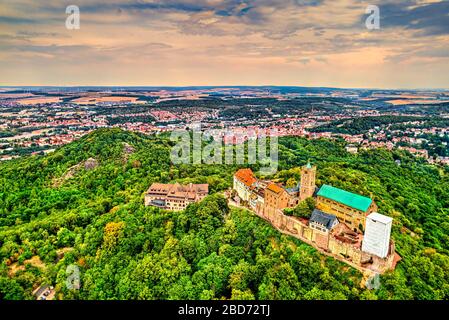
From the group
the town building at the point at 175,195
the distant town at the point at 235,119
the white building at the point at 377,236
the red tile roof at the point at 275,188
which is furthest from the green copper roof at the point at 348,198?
the distant town at the point at 235,119

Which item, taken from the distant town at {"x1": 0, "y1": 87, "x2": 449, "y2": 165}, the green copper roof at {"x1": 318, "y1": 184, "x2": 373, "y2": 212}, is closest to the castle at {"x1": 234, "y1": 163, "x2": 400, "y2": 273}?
the green copper roof at {"x1": 318, "y1": 184, "x2": 373, "y2": 212}

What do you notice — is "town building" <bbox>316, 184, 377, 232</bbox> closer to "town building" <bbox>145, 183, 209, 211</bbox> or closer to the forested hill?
the forested hill

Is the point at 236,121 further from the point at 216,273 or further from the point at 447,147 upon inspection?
the point at 216,273

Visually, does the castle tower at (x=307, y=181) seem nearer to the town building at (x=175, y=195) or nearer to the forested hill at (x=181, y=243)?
the forested hill at (x=181, y=243)

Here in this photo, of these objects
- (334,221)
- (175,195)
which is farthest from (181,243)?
(334,221)

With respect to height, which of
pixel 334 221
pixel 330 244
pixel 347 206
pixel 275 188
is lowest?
pixel 330 244

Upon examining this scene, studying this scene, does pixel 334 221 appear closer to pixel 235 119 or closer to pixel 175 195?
pixel 175 195

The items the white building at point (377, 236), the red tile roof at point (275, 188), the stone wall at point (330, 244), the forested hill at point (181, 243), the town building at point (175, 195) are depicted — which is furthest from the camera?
the town building at point (175, 195)
